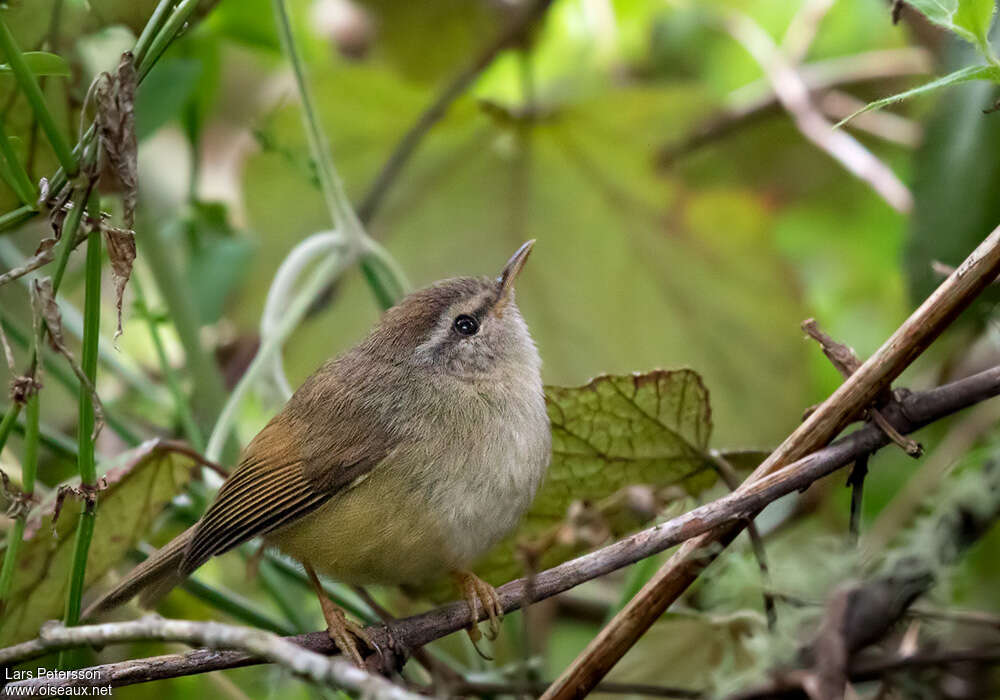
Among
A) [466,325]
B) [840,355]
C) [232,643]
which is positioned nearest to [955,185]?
[840,355]

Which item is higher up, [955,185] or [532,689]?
[955,185]

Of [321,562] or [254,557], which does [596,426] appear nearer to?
[321,562]

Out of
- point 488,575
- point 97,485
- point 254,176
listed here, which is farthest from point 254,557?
point 254,176

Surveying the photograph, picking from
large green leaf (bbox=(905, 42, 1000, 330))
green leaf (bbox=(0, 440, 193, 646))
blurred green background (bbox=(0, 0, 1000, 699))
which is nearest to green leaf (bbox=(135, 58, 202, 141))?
blurred green background (bbox=(0, 0, 1000, 699))

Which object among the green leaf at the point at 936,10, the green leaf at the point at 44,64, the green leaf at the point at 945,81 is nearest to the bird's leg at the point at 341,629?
the green leaf at the point at 44,64

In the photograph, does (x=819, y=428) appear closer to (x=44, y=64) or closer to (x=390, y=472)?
(x=390, y=472)

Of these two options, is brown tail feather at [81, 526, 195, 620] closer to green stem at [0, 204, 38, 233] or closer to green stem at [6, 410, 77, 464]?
green stem at [6, 410, 77, 464]
